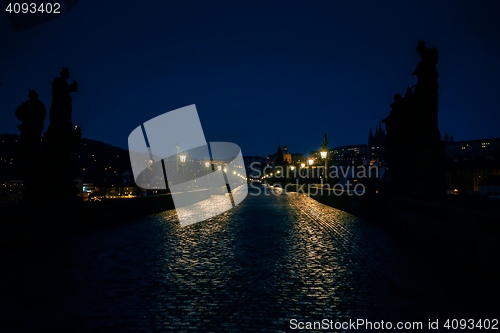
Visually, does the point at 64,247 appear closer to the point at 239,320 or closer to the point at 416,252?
the point at 239,320

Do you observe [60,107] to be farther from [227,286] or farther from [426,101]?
[426,101]

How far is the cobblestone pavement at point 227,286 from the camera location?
5070mm

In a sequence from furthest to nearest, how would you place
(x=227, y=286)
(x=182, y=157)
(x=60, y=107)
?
(x=182, y=157) → (x=60, y=107) → (x=227, y=286)

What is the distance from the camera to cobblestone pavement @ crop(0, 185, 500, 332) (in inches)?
200

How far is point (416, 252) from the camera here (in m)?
9.48

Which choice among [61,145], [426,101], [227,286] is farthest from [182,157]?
[227,286]

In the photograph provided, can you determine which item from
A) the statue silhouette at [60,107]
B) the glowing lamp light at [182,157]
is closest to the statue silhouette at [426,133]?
the statue silhouette at [60,107]

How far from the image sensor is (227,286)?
6.55 meters

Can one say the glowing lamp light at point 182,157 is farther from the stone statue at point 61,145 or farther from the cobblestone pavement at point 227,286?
the cobblestone pavement at point 227,286

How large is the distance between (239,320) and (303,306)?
97 centimetres

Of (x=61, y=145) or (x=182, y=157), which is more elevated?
(x=182, y=157)

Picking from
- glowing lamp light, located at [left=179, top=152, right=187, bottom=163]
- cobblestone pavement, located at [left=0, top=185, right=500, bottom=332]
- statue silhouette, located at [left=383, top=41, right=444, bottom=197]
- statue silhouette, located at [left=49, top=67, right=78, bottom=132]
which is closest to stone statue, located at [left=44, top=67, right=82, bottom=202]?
statue silhouette, located at [left=49, top=67, right=78, bottom=132]

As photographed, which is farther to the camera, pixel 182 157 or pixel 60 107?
pixel 182 157

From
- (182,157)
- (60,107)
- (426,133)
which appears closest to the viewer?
(426,133)
